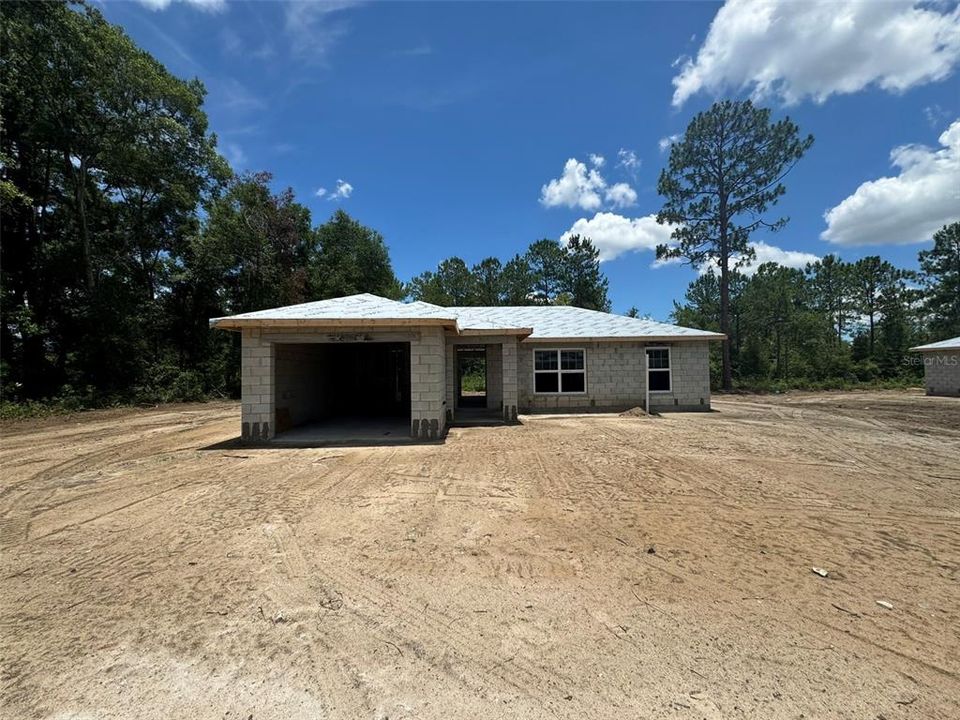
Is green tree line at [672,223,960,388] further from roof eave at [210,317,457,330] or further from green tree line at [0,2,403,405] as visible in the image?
green tree line at [0,2,403,405]

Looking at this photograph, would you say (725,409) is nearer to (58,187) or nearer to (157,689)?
(157,689)

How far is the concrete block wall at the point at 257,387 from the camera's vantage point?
926 cm

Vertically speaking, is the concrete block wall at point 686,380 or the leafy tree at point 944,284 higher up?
the leafy tree at point 944,284

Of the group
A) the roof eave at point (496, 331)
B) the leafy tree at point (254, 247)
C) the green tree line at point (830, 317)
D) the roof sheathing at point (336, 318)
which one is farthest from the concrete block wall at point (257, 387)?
the green tree line at point (830, 317)

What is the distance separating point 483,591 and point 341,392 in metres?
13.5

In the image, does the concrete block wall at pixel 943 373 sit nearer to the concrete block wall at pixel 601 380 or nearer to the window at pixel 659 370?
the concrete block wall at pixel 601 380

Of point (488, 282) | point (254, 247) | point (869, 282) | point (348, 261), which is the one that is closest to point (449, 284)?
point (488, 282)

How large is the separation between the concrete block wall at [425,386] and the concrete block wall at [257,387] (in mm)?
3053

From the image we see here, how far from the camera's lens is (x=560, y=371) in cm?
1502

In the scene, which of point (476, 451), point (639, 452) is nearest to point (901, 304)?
point (639, 452)

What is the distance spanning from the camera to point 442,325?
378 inches

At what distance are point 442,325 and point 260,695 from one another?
306 inches

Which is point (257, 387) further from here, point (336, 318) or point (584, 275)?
point (584, 275)

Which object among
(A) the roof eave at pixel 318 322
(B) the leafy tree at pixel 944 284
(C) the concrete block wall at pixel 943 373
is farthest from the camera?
(B) the leafy tree at pixel 944 284
